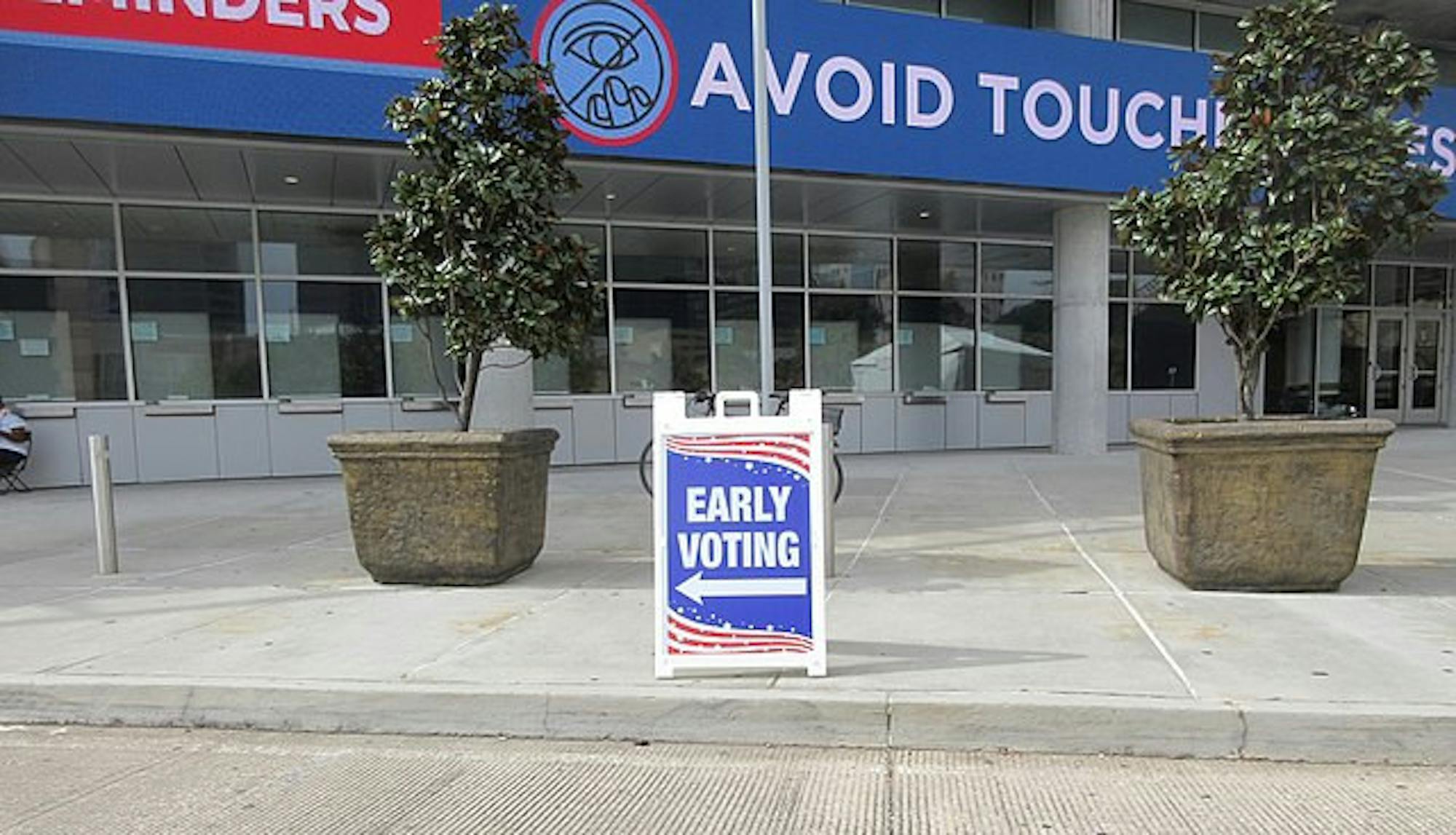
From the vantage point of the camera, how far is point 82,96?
8.48 meters

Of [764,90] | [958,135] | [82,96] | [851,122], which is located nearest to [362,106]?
[82,96]

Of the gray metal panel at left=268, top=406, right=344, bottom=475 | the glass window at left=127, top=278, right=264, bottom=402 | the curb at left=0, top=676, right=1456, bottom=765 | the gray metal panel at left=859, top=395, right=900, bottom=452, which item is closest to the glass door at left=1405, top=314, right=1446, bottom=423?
the gray metal panel at left=859, top=395, right=900, bottom=452

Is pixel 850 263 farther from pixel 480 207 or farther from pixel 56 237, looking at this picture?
pixel 56 237

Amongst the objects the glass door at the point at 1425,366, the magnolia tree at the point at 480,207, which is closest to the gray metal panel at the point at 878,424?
the magnolia tree at the point at 480,207

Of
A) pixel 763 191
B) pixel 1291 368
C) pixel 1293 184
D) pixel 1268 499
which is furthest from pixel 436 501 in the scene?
pixel 1291 368

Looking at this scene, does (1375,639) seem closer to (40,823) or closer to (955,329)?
(40,823)

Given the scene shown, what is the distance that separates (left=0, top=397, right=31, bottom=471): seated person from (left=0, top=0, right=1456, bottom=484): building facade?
54 cm

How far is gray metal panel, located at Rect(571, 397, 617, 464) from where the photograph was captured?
12.9 meters

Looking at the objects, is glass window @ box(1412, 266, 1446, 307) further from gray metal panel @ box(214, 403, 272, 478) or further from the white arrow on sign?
gray metal panel @ box(214, 403, 272, 478)

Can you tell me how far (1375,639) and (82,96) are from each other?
1133cm

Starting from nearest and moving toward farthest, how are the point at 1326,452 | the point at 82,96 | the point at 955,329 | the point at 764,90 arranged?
the point at 1326,452 → the point at 764,90 → the point at 82,96 → the point at 955,329

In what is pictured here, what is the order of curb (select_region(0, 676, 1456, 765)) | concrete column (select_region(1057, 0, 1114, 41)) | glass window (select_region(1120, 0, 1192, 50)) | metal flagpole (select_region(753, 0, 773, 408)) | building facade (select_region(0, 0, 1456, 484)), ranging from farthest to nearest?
glass window (select_region(1120, 0, 1192, 50)) → concrete column (select_region(1057, 0, 1114, 41)) → building facade (select_region(0, 0, 1456, 484)) → metal flagpole (select_region(753, 0, 773, 408)) → curb (select_region(0, 676, 1456, 765))

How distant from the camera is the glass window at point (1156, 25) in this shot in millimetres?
13836

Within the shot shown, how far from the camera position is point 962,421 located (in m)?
14.8
